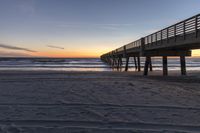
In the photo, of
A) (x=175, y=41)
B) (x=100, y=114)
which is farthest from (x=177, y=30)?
(x=100, y=114)

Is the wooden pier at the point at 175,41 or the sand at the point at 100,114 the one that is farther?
the wooden pier at the point at 175,41

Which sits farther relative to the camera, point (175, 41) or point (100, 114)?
point (175, 41)

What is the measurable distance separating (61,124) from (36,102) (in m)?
2.85

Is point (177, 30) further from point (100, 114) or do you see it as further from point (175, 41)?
point (100, 114)

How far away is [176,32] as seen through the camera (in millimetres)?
15258

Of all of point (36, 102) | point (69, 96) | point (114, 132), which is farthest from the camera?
point (69, 96)

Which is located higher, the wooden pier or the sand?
the wooden pier

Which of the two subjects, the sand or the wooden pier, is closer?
the sand

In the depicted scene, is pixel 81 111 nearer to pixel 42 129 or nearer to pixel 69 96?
pixel 42 129

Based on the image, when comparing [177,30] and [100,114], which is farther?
[177,30]

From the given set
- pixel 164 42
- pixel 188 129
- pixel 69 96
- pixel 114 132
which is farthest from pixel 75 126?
pixel 164 42

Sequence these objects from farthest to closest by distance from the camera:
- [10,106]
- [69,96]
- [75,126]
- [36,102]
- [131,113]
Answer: [69,96] → [36,102] → [10,106] → [131,113] → [75,126]

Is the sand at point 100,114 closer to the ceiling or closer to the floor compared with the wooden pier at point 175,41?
closer to the floor

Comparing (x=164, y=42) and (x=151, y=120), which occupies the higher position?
(x=164, y=42)
